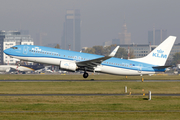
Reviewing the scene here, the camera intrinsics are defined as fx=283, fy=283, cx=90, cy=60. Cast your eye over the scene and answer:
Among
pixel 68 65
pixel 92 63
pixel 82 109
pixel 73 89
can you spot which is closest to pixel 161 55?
pixel 92 63

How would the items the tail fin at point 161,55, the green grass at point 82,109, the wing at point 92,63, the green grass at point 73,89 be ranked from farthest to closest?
the tail fin at point 161,55 → the wing at point 92,63 → the green grass at point 73,89 → the green grass at point 82,109

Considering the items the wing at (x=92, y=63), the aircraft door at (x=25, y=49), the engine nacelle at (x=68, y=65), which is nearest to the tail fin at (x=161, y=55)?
Answer: the wing at (x=92, y=63)

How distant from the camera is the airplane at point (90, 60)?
4669 centimetres

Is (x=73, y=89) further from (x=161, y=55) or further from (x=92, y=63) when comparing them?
(x=161, y=55)

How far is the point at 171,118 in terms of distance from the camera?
1709 cm

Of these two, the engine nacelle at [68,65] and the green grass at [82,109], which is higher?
the engine nacelle at [68,65]

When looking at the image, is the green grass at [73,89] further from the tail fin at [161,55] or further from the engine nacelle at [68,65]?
the tail fin at [161,55]

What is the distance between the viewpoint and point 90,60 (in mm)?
46281

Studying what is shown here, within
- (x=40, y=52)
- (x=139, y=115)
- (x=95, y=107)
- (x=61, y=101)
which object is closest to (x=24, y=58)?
(x=40, y=52)

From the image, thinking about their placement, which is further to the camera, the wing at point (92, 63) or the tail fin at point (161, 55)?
the tail fin at point (161, 55)

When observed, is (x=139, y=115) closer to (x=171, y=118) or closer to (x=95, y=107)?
(x=171, y=118)

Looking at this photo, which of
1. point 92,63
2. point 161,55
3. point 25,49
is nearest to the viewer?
point 25,49

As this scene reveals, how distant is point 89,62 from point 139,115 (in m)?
29.3

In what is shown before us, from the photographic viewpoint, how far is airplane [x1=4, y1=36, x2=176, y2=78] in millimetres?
46688
